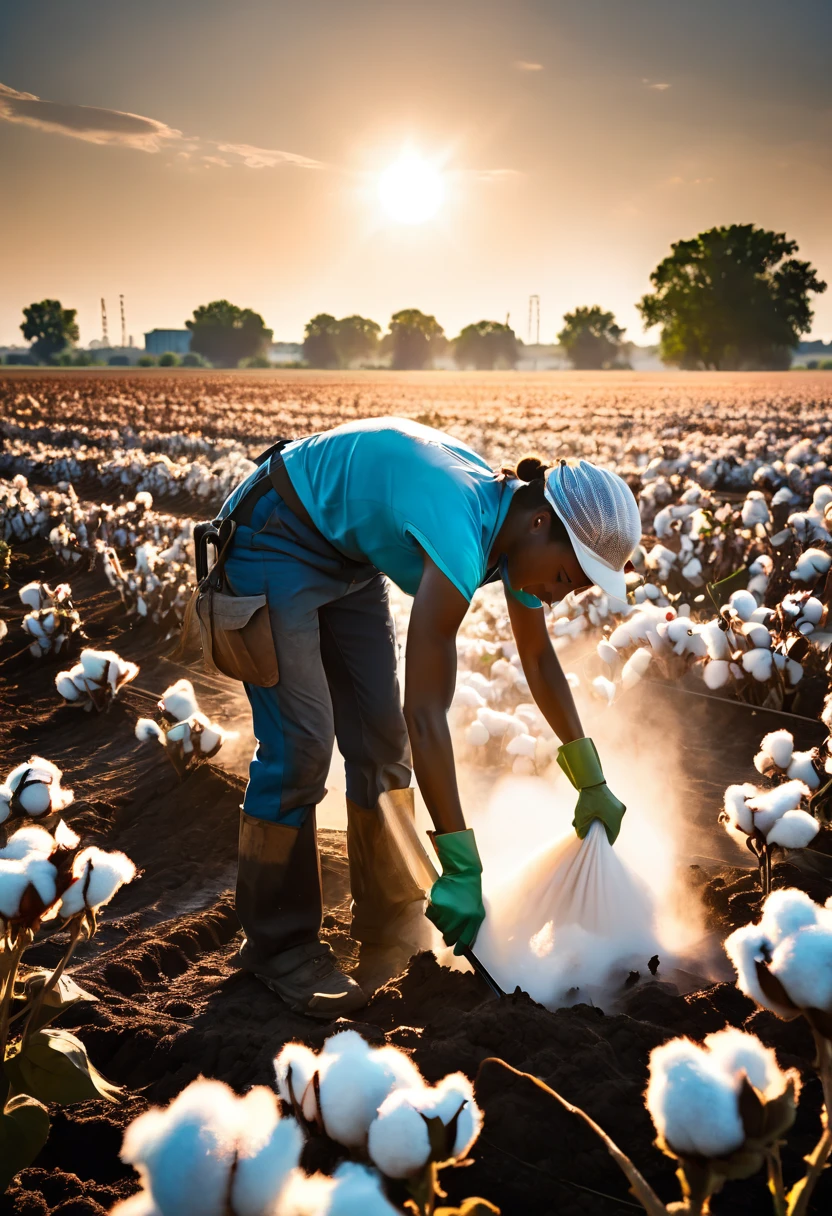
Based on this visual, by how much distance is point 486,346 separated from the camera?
100 metres

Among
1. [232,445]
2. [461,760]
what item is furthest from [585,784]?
[232,445]

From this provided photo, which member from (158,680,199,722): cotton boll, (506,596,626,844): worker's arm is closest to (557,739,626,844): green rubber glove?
(506,596,626,844): worker's arm

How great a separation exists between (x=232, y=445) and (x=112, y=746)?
33.1 feet

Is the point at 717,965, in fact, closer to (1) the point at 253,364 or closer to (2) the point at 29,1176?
(2) the point at 29,1176

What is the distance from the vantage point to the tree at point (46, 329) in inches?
3568

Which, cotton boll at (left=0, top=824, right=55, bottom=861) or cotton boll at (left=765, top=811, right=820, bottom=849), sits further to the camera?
cotton boll at (left=765, top=811, right=820, bottom=849)

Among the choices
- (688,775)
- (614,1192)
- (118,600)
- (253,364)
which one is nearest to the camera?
(614,1192)

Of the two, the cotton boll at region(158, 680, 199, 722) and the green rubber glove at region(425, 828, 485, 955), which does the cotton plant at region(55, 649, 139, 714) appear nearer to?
the cotton boll at region(158, 680, 199, 722)

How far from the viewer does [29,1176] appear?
1.72m

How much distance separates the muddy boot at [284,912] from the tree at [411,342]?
339 ft

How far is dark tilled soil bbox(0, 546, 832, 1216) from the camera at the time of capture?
1561mm

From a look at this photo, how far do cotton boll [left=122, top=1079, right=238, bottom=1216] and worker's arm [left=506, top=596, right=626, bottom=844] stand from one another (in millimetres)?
1655

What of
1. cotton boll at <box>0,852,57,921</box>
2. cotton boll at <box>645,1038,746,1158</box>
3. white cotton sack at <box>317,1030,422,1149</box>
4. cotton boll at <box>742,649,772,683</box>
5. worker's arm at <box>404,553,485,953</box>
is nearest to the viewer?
cotton boll at <box>645,1038,746,1158</box>

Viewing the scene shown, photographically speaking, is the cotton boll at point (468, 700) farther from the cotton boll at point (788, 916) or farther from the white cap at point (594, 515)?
the cotton boll at point (788, 916)
